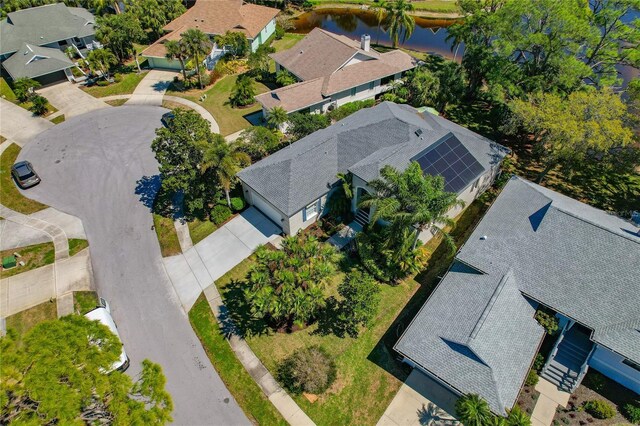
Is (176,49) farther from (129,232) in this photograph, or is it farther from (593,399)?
(593,399)

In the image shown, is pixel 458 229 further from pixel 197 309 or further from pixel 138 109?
pixel 138 109

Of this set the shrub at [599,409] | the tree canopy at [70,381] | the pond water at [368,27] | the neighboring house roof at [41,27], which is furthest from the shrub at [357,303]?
the neighboring house roof at [41,27]

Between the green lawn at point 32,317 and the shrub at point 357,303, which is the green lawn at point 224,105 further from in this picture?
the shrub at point 357,303

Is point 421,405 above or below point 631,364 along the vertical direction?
below

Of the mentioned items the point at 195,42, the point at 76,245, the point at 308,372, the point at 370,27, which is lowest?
the point at 76,245

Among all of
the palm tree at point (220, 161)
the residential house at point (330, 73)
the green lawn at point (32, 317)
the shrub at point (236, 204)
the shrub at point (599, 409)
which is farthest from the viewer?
the residential house at point (330, 73)

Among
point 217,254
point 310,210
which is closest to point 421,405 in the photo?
point 310,210

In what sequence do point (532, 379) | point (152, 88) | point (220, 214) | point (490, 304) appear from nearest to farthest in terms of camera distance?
point (532, 379)
point (490, 304)
point (220, 214)
point (152, 88)
